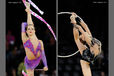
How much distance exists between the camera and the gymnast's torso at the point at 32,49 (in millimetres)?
11477

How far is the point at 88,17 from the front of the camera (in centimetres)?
1159

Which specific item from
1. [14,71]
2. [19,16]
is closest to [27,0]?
[19,16]

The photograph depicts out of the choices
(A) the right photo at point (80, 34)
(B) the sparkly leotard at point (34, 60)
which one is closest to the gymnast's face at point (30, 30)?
(B) the sparkly leotard at point (34, 60)

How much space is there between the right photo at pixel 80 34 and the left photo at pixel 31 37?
116 millimetres

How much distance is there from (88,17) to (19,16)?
0.89 meters

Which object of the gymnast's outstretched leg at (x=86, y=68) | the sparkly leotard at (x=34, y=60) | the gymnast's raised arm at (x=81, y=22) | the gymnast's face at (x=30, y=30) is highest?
the gymnast's raised arm at (x=81, y=22)

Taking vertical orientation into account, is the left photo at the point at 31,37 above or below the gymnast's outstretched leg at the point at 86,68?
above

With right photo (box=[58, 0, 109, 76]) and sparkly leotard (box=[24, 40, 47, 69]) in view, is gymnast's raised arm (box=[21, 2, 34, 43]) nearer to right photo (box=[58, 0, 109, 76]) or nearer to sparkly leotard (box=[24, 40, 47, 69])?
sparkly leotard (box=[24, 40, 47, 69])

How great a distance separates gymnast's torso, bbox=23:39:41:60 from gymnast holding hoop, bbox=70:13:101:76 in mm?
492

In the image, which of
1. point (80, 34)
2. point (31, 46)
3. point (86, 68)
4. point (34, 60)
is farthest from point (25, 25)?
point (86, 68)

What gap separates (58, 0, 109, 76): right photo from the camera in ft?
37.8

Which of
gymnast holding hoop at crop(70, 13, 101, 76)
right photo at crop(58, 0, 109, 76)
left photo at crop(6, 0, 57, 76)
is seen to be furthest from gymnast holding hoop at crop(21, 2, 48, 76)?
gymnast holding hoop at crop(70, 13, 101, 76)

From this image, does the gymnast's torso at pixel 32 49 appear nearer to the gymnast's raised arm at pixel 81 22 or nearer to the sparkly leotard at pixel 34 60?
the sparkly leotard at pixel 34 60

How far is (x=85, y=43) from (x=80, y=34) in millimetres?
132
